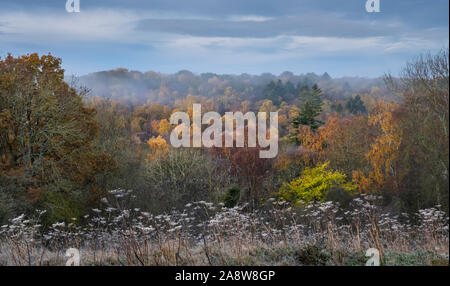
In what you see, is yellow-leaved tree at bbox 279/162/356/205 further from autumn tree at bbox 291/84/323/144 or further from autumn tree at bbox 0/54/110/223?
autumn tree at bbox 0/54/110/223

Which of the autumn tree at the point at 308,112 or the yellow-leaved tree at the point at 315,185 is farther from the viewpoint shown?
the autumn tree at the point at 308,112

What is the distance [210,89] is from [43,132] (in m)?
18.5

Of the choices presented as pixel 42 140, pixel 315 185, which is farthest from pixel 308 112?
pixel 42 140

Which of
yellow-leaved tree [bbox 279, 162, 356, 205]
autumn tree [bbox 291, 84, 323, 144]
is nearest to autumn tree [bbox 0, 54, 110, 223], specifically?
yellow-leaved tree [bbox 279, 162, 356, 205]

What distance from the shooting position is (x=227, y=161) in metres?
21.0

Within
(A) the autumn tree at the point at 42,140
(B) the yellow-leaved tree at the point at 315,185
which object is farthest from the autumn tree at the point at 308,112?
(A) the autumn tree at the point at 42,140

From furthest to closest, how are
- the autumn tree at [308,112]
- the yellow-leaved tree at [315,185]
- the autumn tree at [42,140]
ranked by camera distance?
1. the autumn tree at [308,112]
2. the yellow-leaved tree at [315,185]
3. the autumn tree at [42,140]

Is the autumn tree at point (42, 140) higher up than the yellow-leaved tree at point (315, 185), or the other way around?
the autumn tree at point (42, 140)

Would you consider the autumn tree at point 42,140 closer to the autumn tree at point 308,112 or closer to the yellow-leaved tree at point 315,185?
the yellow-leaved tree at point 315,185

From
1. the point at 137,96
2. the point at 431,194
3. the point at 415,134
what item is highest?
the point at 137,96
